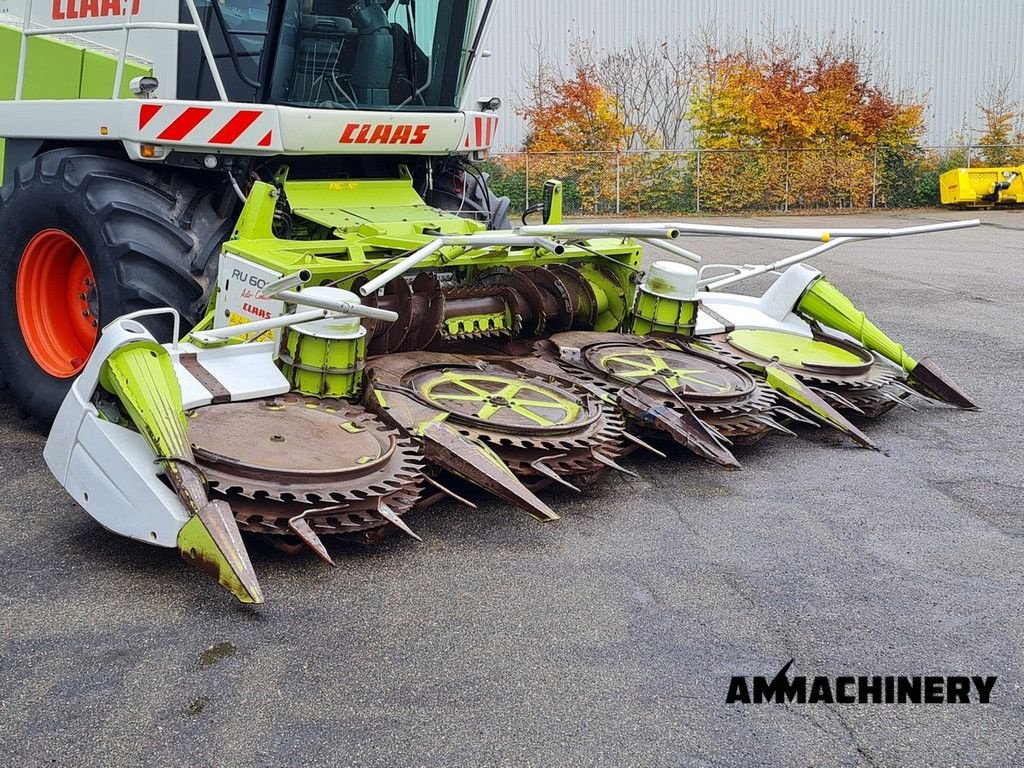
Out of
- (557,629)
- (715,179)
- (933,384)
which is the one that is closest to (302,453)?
(557,629)

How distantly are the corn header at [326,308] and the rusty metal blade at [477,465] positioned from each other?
11 mm

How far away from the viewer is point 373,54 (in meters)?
5.55

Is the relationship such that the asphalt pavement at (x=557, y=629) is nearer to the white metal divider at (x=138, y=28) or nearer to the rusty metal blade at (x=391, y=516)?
the rusty metal blade at (x=391, y=516)

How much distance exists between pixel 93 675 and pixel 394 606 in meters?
0.84

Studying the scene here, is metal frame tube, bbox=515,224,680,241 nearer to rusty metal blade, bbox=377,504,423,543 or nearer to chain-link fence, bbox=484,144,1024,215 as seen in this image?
rusty metal blade, bbox=377,504,423,543

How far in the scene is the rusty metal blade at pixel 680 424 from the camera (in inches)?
175

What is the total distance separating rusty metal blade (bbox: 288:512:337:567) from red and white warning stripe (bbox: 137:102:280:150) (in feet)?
7.64

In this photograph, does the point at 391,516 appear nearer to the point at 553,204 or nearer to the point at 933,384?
the point at 553,204

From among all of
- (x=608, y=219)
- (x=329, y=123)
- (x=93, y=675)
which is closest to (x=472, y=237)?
(x=329, y=123)

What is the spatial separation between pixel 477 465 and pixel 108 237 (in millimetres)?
2004

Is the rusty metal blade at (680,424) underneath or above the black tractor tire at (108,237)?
underneath

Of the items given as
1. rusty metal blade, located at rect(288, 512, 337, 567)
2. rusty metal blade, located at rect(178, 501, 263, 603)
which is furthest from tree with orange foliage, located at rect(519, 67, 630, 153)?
rusty metal blade, located at rect(178, 501, 263, 603)

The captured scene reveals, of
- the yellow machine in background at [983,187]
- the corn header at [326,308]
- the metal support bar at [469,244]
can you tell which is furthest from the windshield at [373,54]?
the yellow machine in background at [983,187]

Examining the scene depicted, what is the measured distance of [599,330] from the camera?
18.7ft
